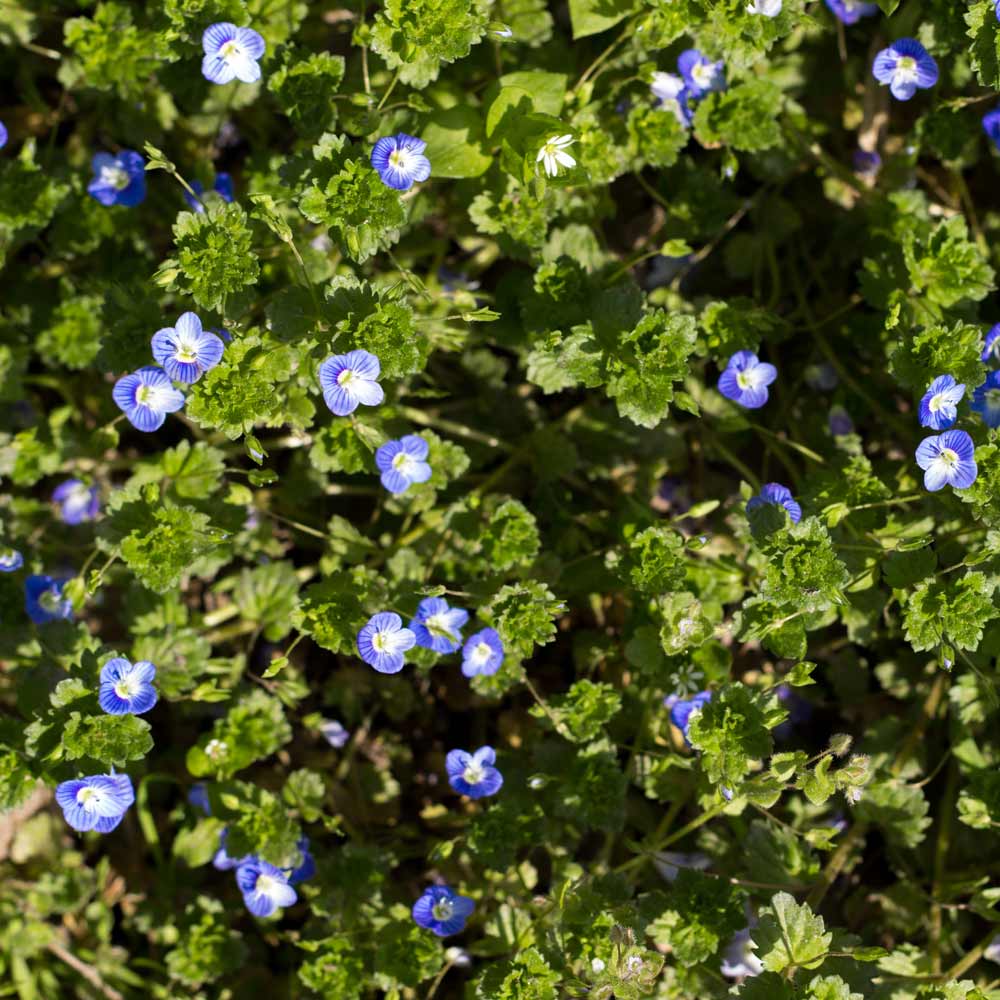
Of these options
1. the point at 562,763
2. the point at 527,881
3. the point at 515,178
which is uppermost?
the point at 515,178

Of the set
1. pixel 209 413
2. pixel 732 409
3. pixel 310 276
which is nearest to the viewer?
pixel 209 413

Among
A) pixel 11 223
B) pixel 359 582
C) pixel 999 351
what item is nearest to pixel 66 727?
pixel 359 582

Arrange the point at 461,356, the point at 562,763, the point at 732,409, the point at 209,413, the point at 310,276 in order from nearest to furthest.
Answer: the point at 209,413
the point at 310,276
the point at 562,763
the point at 732,409
the point at 461,356

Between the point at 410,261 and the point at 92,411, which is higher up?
the point at 410,261

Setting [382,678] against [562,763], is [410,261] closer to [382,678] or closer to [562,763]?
[382,678]

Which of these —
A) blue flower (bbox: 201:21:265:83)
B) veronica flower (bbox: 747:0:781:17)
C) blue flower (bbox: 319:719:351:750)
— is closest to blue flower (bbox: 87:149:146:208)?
blue flower (bbox: 201:21:265:83)

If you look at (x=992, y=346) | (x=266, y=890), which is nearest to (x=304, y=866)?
(x=266, y=890)

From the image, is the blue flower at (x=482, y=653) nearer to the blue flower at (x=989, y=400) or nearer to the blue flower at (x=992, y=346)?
the blue flower at (x=989, y=400)

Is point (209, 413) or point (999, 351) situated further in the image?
point (999, 351)
